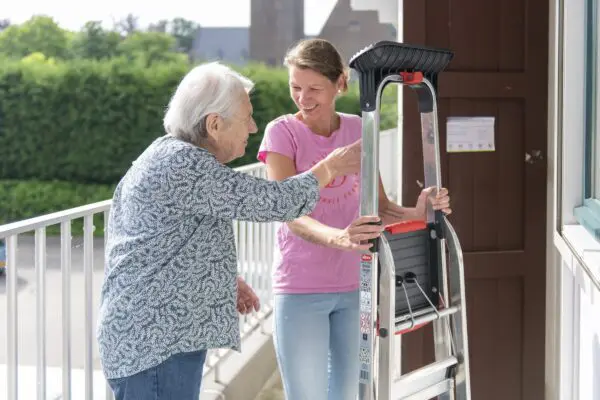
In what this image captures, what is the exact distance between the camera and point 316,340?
90.5 inches

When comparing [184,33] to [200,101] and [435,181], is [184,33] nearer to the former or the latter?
[435,181]

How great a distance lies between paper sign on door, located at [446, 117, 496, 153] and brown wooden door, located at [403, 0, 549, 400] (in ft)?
0.08

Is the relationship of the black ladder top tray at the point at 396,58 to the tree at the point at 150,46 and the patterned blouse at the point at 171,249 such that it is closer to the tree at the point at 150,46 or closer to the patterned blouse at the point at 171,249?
the patterned blouse at the point at 171,249

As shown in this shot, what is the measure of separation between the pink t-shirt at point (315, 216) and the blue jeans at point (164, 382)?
52cm

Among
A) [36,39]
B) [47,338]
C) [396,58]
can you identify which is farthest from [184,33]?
[396,58]

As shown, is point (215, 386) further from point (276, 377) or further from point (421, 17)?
point (421, 17)

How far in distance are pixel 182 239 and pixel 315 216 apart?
1.97ft

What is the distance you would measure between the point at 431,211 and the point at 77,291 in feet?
21.8

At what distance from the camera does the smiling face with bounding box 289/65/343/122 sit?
2264mm

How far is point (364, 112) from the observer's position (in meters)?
1.80

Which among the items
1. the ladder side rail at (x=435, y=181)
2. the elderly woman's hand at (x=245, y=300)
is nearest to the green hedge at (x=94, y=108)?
the elderly woman's hand at (x=245, y=300)

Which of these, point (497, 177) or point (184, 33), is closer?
point (497, 177)

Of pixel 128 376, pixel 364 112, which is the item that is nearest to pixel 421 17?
pixel 364 112

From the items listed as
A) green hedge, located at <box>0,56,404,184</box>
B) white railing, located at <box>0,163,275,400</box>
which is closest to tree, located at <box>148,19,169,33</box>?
green hedge, located at <box>0,56,404,184</box>
